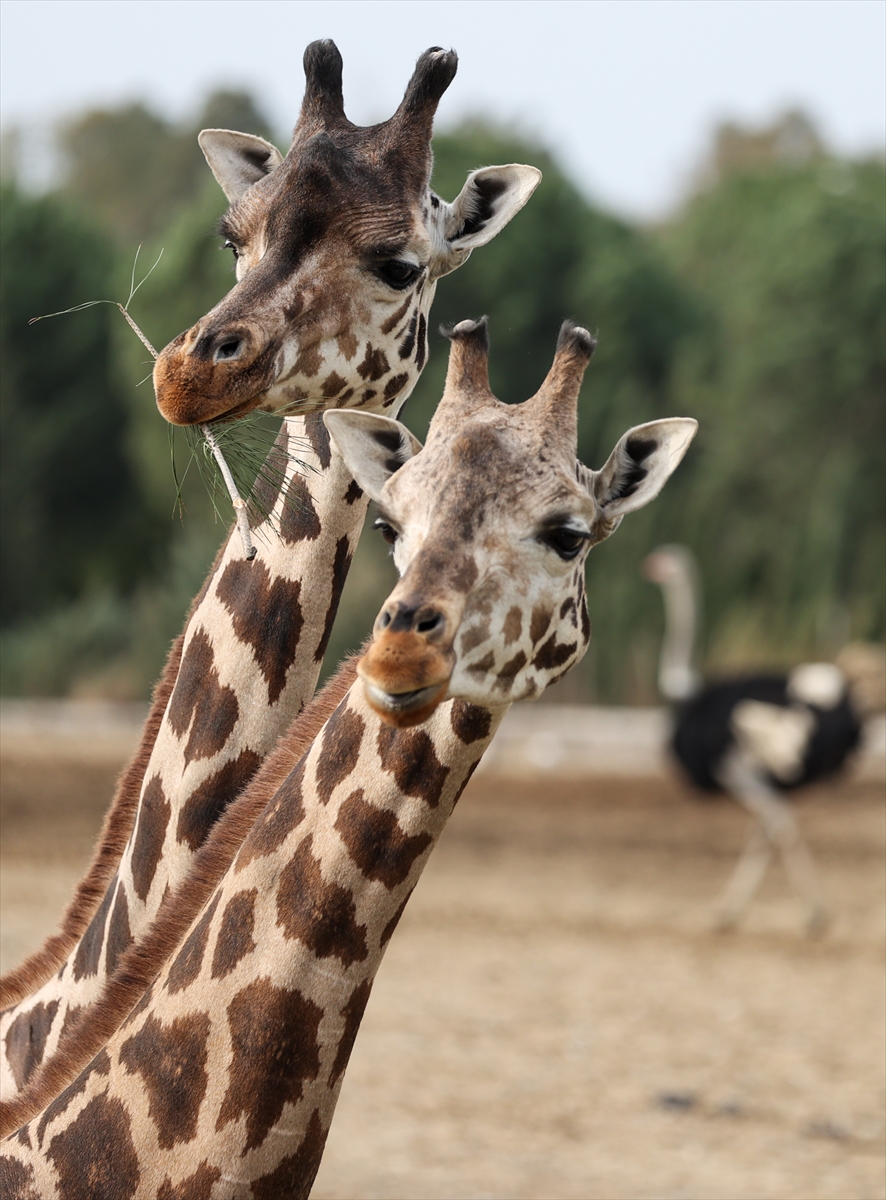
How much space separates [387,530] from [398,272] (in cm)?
69

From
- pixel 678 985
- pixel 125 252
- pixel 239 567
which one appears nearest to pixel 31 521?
pixel 125 252

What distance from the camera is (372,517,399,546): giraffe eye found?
8.82 feet

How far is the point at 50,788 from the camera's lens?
14.1 m

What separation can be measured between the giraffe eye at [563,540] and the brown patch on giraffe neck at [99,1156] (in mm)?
1269

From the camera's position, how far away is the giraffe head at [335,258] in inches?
113

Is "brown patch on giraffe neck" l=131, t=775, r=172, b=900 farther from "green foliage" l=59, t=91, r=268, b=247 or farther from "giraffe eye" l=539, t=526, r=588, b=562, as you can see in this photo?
Result: "green foliage" l=59, t=91, r=268, b=247

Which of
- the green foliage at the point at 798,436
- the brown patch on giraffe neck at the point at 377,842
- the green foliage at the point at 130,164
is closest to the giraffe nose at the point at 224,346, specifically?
the brown patch on giraffe neck at the point at 377,842

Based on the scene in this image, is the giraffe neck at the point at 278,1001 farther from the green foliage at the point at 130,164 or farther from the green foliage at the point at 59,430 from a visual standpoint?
the green foliage at the point at 130,164

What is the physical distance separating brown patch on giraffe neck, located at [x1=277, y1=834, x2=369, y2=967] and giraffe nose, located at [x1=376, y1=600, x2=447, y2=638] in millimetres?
582

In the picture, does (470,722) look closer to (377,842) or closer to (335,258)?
(377,842)

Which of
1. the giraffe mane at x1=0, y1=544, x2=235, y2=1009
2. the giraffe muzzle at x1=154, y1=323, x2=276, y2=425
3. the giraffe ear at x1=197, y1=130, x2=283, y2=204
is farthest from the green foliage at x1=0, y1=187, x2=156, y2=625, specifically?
the giraffe muzzle at x1=154, y1=323, x2=276, y2=425

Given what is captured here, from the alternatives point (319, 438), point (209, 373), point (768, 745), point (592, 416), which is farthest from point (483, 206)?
point (592, 416)

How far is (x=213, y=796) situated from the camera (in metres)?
3.19

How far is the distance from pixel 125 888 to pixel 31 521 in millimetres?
16706
